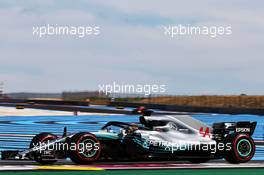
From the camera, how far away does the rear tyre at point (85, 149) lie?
1412cm

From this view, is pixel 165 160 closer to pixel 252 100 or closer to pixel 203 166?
pixel 203 166

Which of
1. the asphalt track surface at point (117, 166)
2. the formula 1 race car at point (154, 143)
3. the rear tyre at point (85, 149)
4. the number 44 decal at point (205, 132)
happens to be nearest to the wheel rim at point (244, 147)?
the formula 1 race car at point (154, 143)

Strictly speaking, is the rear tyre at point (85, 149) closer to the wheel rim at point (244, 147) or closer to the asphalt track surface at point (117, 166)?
the asphalt track surface at point (117, 166)

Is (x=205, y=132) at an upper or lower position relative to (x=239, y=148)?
upper

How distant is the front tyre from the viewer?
1536cm

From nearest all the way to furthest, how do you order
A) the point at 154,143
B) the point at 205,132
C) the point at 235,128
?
the point at 154,143
the point at 205,132
the point at 235,128

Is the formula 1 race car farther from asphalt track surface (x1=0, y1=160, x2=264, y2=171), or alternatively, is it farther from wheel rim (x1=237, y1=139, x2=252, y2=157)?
asphalt track surface (x1=0, y1=160, x2=264, y2=171)

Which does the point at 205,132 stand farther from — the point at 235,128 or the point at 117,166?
the point at 117,166

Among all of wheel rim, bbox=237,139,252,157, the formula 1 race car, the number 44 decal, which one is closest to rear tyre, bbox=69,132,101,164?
the formula 1 race car

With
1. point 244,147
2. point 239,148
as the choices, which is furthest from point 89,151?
point 244,147

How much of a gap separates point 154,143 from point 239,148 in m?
2.01

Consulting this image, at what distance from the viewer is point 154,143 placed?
49.6 ft

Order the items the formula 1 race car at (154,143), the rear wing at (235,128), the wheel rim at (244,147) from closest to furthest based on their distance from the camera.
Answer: the formula 1 race car at (154,143), the wheel rim at (244,147), the rear wing at (235,128)

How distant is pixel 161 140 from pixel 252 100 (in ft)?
175
